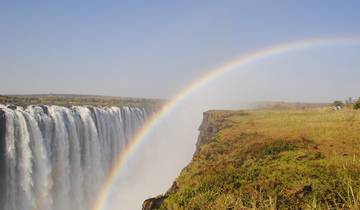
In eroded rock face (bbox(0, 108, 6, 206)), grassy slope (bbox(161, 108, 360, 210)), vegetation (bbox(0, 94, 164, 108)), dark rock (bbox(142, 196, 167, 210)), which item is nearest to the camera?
grassy slope (bbox(161, 108, 360, 210))

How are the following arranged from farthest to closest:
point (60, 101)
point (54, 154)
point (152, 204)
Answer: point (60, 101) < point (54, 154) < point (152, 204)

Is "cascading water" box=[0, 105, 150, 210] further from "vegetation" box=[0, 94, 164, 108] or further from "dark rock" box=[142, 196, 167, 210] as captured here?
"dark rock" box=[142, 196, 167, 210]

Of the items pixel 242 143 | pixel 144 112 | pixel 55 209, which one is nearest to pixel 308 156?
pixel 242 143

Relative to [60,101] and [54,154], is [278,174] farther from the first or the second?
[60,101]

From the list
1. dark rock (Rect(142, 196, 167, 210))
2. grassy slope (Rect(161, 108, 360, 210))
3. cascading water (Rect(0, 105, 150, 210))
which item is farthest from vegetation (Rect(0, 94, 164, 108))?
dark rock (Rect(142, 196, 167, 210))

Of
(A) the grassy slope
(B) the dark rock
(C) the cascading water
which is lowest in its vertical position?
(C) the cascading water

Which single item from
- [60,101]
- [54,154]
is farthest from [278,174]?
[60,101]

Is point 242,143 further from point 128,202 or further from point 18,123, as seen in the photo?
point 128,202
